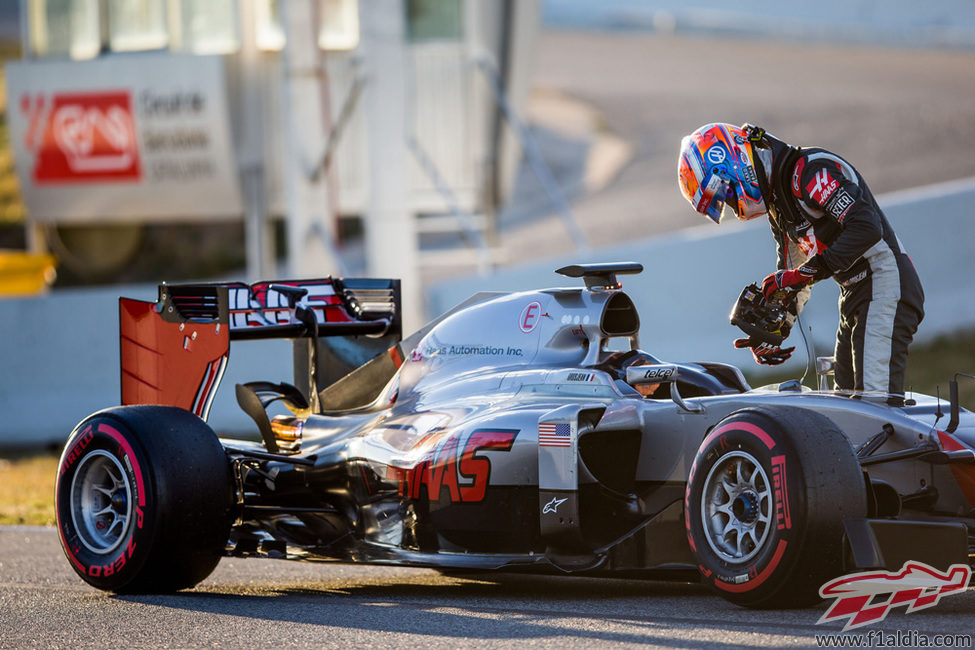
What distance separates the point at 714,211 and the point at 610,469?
1.25 m

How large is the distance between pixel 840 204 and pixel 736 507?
1477 mm

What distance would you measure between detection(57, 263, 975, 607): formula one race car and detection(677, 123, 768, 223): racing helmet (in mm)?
455

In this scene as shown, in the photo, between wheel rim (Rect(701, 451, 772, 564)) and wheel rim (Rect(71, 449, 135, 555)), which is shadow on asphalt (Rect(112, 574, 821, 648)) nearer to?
wheel rim (Rect(701, 451, 772, 564))

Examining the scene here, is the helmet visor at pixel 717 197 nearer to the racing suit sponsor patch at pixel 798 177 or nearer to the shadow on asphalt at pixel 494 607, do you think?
the racing suit sponsor patch at pixel 798 177

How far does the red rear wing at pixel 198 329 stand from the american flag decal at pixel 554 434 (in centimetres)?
202

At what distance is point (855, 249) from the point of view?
19.9 feet

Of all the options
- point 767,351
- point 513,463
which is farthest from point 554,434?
point 767,351

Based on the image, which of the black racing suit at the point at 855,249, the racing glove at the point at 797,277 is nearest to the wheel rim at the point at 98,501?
the racing glove at the point at 797,277

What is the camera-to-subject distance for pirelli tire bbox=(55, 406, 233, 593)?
6.28 meters

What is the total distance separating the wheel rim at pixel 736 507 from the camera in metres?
5.24

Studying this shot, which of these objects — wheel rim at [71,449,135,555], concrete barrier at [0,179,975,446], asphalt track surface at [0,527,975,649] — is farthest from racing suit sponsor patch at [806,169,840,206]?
concrete barrier at [0,179,975,446]

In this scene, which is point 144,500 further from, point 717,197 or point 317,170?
point 317,170

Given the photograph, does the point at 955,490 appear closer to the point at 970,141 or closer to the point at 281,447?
the point at 281,447

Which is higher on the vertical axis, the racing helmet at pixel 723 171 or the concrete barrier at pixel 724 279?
the racing helmet at pixel 723 171
